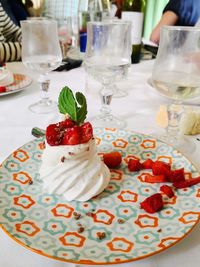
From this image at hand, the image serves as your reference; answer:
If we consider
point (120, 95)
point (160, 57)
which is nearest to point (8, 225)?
point (160, 57)

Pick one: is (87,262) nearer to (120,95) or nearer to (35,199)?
(35,199)

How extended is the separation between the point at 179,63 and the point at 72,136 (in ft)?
1.04

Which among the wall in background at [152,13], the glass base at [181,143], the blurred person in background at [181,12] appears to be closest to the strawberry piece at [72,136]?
the glass base at [181,143]

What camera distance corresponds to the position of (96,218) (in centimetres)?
42

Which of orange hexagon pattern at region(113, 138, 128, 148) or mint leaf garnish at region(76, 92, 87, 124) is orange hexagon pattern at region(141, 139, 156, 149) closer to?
orange hexagon pattern at region(113, 138, 128, 148)

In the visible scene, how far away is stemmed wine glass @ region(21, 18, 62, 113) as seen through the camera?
0.84m

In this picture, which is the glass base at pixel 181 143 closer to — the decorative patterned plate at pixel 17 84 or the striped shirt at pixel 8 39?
the decorative patterned plate at pixel 17 84

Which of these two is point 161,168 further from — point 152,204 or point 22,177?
point 22,177

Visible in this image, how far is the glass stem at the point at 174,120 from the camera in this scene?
69cm

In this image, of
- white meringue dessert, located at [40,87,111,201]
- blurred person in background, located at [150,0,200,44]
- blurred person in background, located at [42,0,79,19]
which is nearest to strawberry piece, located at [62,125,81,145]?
white meringue dessert, located at [40,87,111,201]

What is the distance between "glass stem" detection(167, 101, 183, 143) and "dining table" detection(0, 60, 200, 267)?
39 millimetres

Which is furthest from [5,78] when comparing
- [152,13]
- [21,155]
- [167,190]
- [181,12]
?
[152,13]

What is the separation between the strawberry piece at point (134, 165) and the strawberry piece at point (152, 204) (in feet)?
0.31

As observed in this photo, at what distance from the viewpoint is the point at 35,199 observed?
46cm
